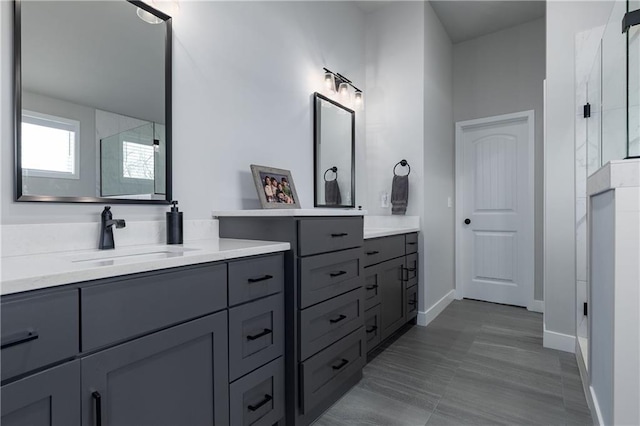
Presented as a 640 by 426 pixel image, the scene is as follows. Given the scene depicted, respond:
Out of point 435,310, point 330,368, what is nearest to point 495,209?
point 435,310

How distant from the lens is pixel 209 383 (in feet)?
3.96

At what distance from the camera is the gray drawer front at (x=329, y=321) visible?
1.61 meters

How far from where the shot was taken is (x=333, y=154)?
9.87 ft

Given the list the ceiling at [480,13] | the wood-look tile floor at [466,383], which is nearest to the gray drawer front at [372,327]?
the wood-look tile floor at [466,383]

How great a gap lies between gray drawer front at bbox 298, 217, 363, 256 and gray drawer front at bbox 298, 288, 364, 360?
284 mm

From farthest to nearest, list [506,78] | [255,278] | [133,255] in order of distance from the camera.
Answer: [506,78] → [255,278] → [133,255]

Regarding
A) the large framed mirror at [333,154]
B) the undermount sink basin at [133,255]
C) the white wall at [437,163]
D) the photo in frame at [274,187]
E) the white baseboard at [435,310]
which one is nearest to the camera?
the undermount sink basin at [133,255]

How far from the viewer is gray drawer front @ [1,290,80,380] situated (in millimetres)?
754

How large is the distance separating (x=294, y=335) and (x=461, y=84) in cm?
381

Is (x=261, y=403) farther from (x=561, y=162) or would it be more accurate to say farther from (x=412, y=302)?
(x=561, y=162)

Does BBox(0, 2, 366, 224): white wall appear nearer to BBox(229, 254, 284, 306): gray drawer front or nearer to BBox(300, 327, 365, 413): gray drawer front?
BBox(229, 254, 284, 306): gray drawer front

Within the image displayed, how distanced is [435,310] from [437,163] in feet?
5.03

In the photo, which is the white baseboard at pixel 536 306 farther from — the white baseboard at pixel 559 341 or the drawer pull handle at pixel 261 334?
the drawer pull handle at pixel 261 334

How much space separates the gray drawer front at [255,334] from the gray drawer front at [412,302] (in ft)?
5.60
